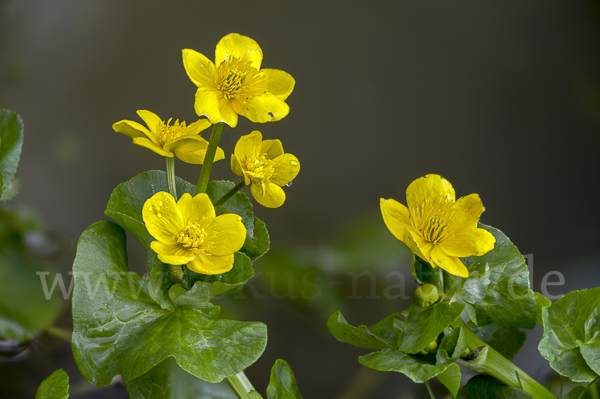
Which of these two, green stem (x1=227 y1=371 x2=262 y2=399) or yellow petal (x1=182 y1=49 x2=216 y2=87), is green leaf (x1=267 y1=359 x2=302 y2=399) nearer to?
green stem (x1=227 y1=371 x2=262 y2=399)

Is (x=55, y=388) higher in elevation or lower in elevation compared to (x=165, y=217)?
lower

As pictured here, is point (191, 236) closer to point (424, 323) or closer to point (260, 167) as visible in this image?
point (260, 167)

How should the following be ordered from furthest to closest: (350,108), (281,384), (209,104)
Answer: (350,108) < (281,384) < (209,104)

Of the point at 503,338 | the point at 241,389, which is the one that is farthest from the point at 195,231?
the point at 503,338

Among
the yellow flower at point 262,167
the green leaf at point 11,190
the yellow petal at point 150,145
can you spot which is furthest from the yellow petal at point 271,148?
the green leaf at point 11,190

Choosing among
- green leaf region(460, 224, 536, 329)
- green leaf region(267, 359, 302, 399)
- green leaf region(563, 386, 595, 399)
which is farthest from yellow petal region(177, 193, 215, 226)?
green leaf region(563, 386, 595, 399)

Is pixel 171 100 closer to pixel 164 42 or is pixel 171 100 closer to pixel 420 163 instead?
pixel 164 42
